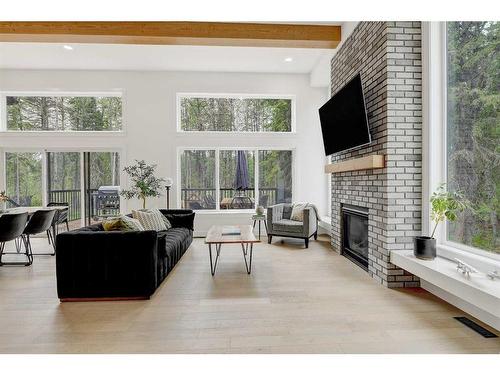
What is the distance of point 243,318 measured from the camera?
91.9 inches

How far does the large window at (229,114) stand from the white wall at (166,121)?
22 cm

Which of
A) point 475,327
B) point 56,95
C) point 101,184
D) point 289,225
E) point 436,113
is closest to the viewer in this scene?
point 475,327

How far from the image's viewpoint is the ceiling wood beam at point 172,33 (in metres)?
4.00

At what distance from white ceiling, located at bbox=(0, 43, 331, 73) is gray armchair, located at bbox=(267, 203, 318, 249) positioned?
2.89 metres

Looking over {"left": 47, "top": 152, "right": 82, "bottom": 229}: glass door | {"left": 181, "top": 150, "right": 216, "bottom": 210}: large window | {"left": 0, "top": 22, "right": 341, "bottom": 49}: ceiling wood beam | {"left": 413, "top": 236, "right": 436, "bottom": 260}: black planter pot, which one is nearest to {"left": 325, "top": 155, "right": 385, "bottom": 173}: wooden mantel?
{"left": 413, "top": 236, "right": 436, "bottom": 260}: black planter pot

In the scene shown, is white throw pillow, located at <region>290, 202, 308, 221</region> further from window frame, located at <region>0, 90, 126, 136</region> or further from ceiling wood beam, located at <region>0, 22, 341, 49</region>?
window frame, located at <region>0, 90, 126, 136</region>

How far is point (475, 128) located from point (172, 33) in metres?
4.03

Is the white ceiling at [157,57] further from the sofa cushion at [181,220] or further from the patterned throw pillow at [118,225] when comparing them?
the patterned throw pillow at [118,225]

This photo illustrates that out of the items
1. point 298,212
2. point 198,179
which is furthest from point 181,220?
point 298,212

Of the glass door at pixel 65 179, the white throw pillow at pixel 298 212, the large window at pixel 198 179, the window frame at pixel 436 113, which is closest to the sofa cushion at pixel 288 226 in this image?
the white throw pillow at pixel 298 212

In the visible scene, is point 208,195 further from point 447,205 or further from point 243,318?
point 447,205
